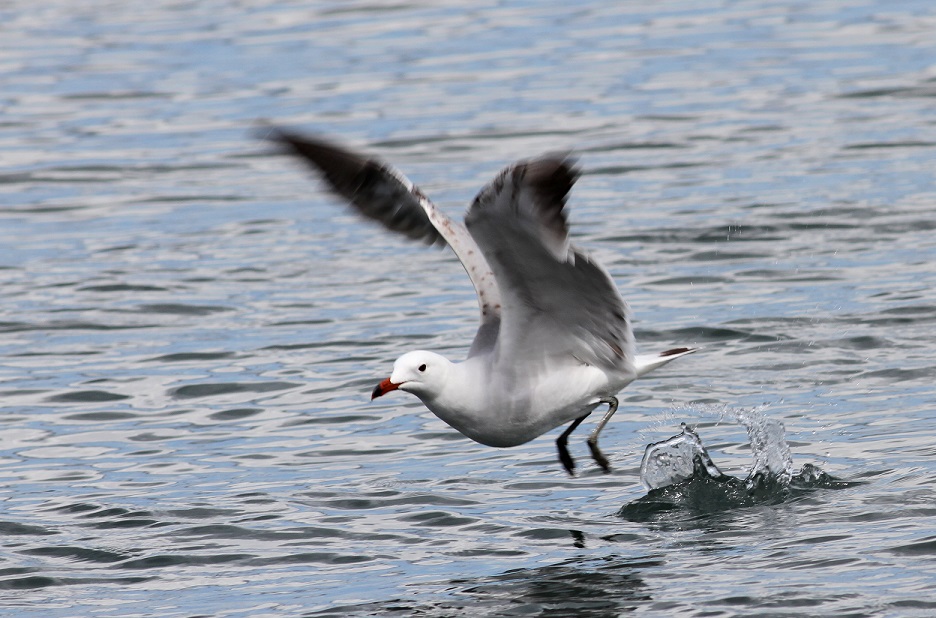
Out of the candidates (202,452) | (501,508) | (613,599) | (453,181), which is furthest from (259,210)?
(613,599)

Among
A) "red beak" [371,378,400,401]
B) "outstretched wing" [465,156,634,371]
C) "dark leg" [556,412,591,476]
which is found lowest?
"dark leg" [556,412,591,476]

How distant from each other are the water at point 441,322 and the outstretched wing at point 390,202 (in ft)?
3.84

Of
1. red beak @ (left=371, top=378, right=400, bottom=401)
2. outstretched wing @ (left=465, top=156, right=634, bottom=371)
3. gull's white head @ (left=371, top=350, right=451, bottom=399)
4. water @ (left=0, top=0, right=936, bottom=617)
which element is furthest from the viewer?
gull's white head @ (left=371, top=350, right=451, bottom=399)

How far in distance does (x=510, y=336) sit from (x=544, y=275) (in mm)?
583

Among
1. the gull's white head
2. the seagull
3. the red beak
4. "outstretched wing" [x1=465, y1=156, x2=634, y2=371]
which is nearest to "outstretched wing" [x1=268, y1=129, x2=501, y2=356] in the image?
the seagull

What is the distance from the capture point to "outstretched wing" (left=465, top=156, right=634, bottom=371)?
24.5ft

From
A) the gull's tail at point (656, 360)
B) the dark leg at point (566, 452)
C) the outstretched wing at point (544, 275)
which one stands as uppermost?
the outstretched wing at point (544, 275)

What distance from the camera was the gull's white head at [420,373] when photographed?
340 inches

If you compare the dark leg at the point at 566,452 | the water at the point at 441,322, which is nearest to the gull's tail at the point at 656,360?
the dark leg at the point at 566,452

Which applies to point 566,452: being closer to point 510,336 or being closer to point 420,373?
point 510,336

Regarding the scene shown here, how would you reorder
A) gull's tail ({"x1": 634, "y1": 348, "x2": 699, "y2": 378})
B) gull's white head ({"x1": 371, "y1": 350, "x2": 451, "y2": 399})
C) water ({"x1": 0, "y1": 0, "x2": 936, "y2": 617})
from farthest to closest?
gull's tail ({"x1": 634, "y1": 348, "x2": 699, "y2": 378})
gull's white head ({"x1": 371, "y1": 350, "x2": 451, "y2": 399})
water ({"x1": 0, "y1": 0, "x2": 936, "y2": 617})

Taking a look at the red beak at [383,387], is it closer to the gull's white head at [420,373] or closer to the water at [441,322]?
the gull's white head at [420,373]

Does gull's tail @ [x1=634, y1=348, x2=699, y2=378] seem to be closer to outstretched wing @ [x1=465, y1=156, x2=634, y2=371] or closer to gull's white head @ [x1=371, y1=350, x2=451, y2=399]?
outstretched wing @ [x1=465, y1=156, x2=634, y2=371]

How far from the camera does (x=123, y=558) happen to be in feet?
29.6
